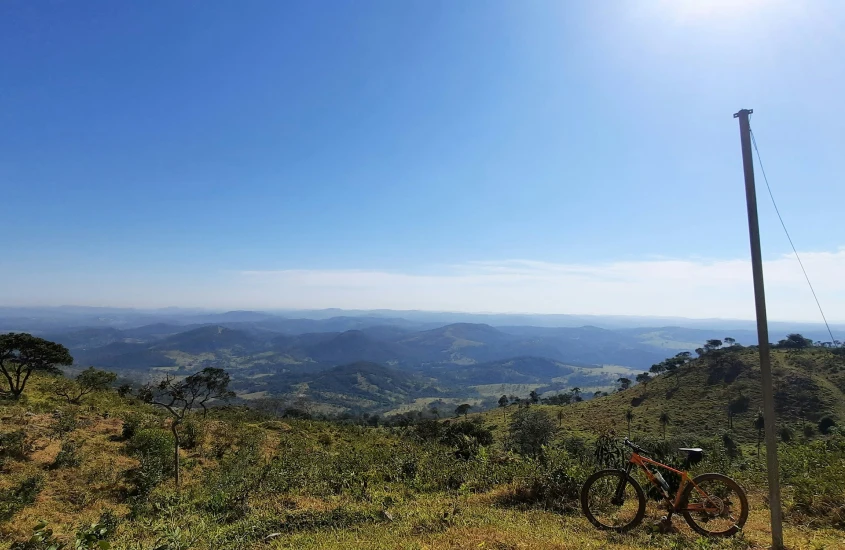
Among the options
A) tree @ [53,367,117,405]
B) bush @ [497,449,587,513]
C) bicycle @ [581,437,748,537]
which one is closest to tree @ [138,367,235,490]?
tree @ [53,367,117,405]

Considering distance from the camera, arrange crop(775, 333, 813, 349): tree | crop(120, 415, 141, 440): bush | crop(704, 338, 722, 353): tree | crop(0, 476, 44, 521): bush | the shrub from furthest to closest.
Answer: crop(704, 338, 722, 353): tree
crop(775, 333, 813, 349): tree
crop(120, 415, 141, 440): bush
the shrub
crop(0, 476, 44, 521): bush

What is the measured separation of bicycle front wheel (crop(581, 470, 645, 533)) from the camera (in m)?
6.39

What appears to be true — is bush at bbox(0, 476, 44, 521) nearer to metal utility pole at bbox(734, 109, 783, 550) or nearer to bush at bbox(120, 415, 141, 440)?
bush at bbox(120, 415, 141, 440)

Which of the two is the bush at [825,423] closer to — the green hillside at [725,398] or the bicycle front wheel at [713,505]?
the green hillside at [725,398]

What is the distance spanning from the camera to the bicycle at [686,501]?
20.4ft

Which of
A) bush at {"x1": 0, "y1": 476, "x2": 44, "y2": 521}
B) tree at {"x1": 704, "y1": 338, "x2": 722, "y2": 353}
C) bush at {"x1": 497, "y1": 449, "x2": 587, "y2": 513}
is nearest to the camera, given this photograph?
bush at {"x1": 497, "y1": 449, "x2": 587, "y2": 513}

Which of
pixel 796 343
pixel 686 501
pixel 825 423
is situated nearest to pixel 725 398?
pixel 825 423

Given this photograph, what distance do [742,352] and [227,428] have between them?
3553 inches

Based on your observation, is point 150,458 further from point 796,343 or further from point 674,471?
point 796,343

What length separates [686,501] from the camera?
6328 mm

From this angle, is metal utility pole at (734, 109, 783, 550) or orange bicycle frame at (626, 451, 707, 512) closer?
metal utility pole at (734, 109, 783, 550)

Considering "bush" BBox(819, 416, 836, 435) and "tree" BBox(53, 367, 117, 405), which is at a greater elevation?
"tree" BBox(53, 367, 117, 405)

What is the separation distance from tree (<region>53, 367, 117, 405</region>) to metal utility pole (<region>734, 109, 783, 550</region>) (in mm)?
27672

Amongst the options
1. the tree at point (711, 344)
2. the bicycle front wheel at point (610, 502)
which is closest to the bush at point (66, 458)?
the bicycle front wheel at point (610, 502)
